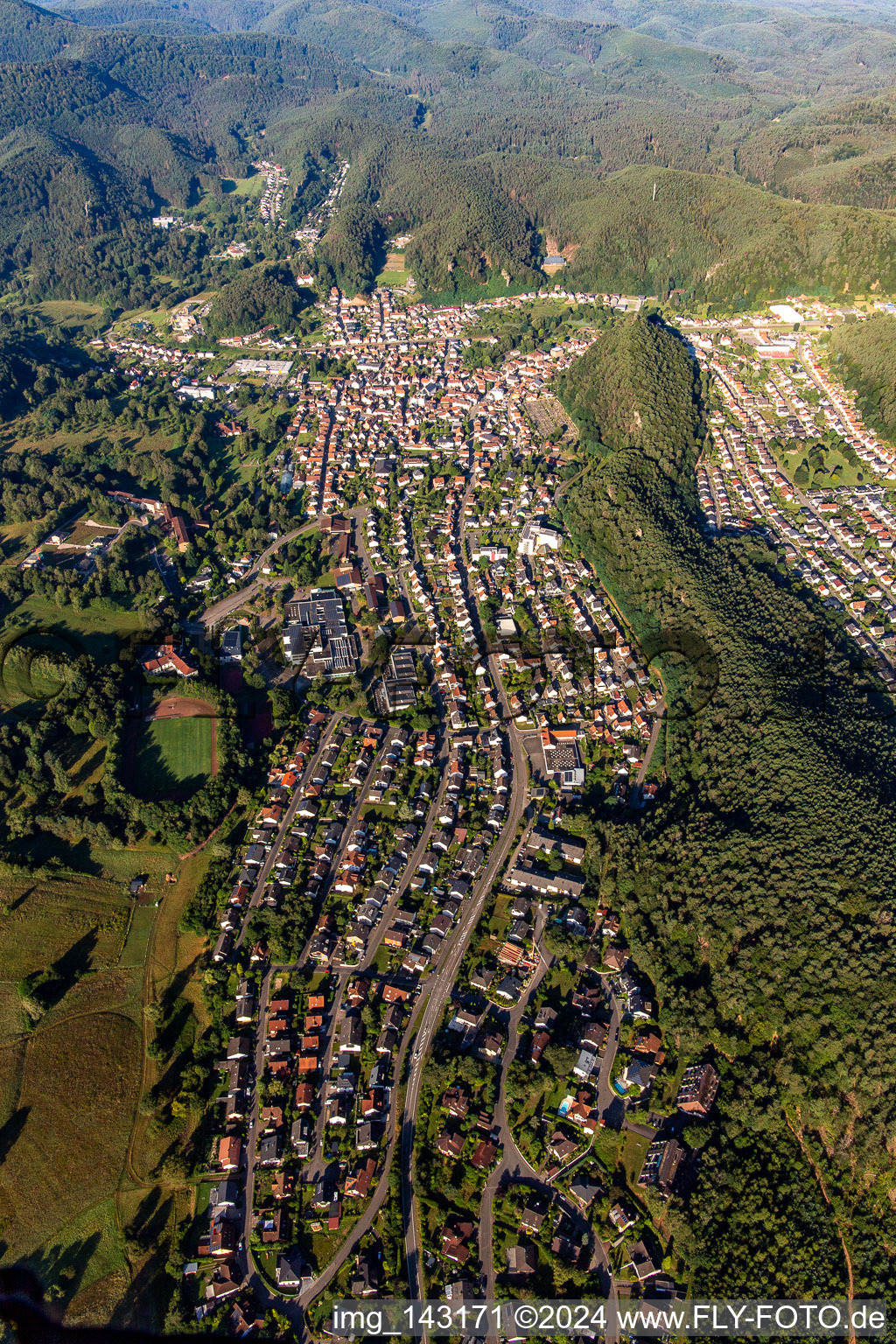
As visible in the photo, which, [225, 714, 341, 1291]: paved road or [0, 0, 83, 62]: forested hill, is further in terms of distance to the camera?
[0, 0, 83, 62]: forested hill

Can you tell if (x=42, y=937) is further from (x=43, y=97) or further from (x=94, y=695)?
(x=43, y=97)

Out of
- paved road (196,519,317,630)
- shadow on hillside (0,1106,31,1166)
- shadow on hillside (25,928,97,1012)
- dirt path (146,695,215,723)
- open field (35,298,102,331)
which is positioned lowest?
shadow on hillside (0,1106,31,1166)

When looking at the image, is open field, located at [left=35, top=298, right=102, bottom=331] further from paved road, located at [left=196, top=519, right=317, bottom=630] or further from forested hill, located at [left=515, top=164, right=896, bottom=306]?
forested hill, located at [left=515, top=164, right=896, bottom=306]

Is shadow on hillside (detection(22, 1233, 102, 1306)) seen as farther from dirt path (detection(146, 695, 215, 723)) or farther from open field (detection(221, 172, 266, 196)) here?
open field (detection(221, 172, 266, 196))

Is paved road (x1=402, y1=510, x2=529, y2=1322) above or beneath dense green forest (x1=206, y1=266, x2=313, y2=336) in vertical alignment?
beneath

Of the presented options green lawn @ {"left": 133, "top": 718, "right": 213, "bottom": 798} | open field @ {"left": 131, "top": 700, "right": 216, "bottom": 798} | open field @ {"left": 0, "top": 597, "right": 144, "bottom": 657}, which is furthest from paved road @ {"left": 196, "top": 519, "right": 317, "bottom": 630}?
green lawn @ {"left": 133, "top": 718, "right": 213, "bottom": 798}

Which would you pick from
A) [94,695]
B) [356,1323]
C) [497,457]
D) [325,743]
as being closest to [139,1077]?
[356,1323]

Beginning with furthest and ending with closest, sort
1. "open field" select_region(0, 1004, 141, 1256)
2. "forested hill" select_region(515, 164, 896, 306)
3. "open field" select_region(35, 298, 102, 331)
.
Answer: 1. "open field" select_region(35, 298, 102, 331)
2. "forested hill" select_region(515, 164, 896, 306)
3. "open field" select_region(0, 1004, 141, 1256)

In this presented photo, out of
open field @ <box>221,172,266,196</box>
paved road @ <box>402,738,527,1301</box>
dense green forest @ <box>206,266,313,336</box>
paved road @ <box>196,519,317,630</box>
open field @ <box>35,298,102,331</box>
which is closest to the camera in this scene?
paved road @ <box>402,738,527,1301</box>
